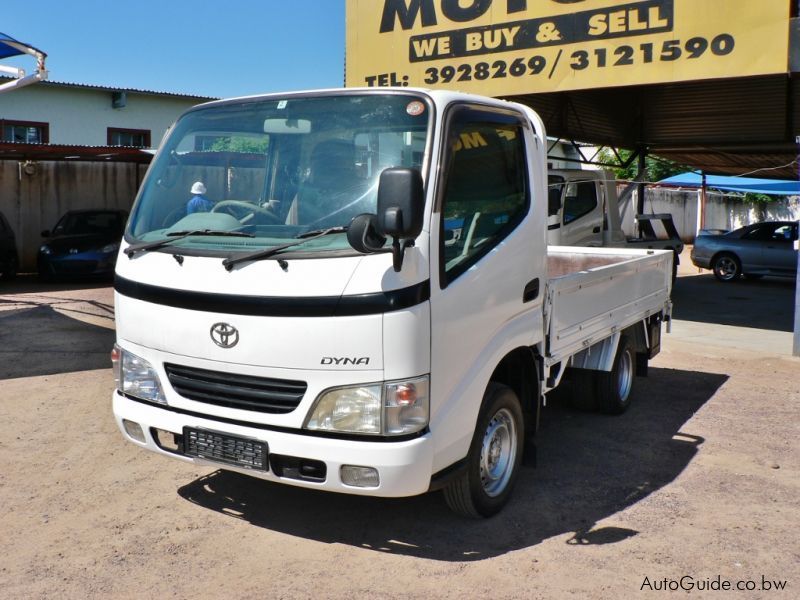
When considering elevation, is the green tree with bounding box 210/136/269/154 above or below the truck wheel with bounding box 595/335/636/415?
above

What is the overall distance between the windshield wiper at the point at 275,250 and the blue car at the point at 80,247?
13.1 meters

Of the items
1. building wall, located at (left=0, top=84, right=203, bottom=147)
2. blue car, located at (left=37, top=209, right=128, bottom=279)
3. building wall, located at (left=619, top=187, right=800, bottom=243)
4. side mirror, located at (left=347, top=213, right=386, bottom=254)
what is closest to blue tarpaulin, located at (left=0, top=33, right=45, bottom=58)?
blue car, located at (left=37, top=209, right=128, bottom=279)

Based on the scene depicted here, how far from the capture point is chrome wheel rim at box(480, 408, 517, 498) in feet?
14.6

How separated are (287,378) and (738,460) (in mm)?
3631

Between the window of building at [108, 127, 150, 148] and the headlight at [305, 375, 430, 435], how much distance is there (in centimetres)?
2317

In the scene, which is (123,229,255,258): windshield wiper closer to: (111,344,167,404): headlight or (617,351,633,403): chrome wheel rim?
(111,344,167,404): headlight

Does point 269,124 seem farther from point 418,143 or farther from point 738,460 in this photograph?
point 738,460

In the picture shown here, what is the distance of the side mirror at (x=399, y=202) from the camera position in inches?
135

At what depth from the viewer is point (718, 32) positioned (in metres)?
9.59

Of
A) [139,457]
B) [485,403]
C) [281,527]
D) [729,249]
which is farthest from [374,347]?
[729,249]

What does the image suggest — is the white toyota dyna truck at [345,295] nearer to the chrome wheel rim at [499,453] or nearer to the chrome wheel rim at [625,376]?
the chrome wheel rim at [499,453]

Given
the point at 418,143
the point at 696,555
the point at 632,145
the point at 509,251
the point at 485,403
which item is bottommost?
the point at 696,555

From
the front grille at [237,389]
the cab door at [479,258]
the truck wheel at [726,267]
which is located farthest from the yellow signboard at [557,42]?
the truck wheel at [726,267]

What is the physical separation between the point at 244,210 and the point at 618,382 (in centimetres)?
378
